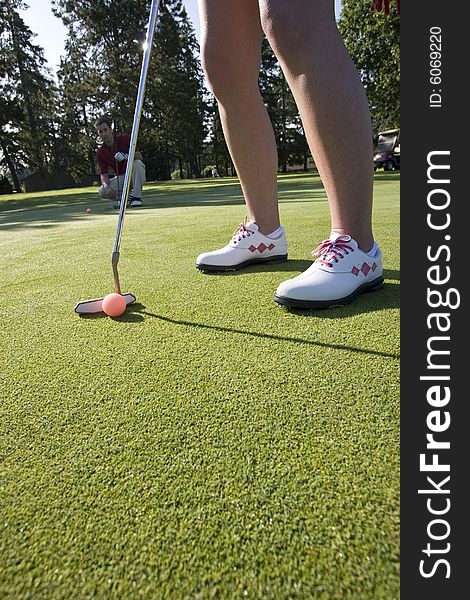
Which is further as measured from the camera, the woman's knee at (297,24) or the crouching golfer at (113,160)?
the crouching golfer at (113,160)

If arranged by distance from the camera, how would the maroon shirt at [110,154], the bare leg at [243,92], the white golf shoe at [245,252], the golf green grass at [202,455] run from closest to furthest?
1. the golf green grass at [202,455]
2. the bare leg at [243,92]
3. the white golf shoe at [245,252]
4. the maroon shirt at [110,154]

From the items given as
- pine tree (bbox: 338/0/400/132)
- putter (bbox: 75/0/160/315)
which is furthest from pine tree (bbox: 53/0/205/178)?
putter (bbox: 75/0/160/315)

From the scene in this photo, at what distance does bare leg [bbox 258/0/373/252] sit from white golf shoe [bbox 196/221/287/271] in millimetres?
470

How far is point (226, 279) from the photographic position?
1.57m

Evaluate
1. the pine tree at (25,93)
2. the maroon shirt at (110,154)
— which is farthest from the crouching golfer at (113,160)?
the pine tree at (25,93)

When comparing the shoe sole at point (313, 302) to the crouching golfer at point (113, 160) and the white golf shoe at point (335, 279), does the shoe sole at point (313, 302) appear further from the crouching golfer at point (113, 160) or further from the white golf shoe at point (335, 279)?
the crouching golfer at point (113, 160)

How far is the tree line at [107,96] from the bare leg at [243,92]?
17608mm

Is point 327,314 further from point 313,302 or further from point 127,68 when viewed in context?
point 127,68

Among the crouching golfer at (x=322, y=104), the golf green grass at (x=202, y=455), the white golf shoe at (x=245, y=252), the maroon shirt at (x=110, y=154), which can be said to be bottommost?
the golf green grass at (x=202, y=455)

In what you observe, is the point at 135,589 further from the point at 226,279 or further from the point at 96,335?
the point at 226,279

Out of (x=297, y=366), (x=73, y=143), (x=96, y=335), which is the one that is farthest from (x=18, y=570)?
(x=73, y=143)

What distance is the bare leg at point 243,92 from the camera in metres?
1.48

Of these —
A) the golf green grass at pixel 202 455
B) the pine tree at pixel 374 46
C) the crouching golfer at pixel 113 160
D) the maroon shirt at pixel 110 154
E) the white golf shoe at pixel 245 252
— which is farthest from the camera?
the pine tree at pixel 374 46

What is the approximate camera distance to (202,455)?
590mm
